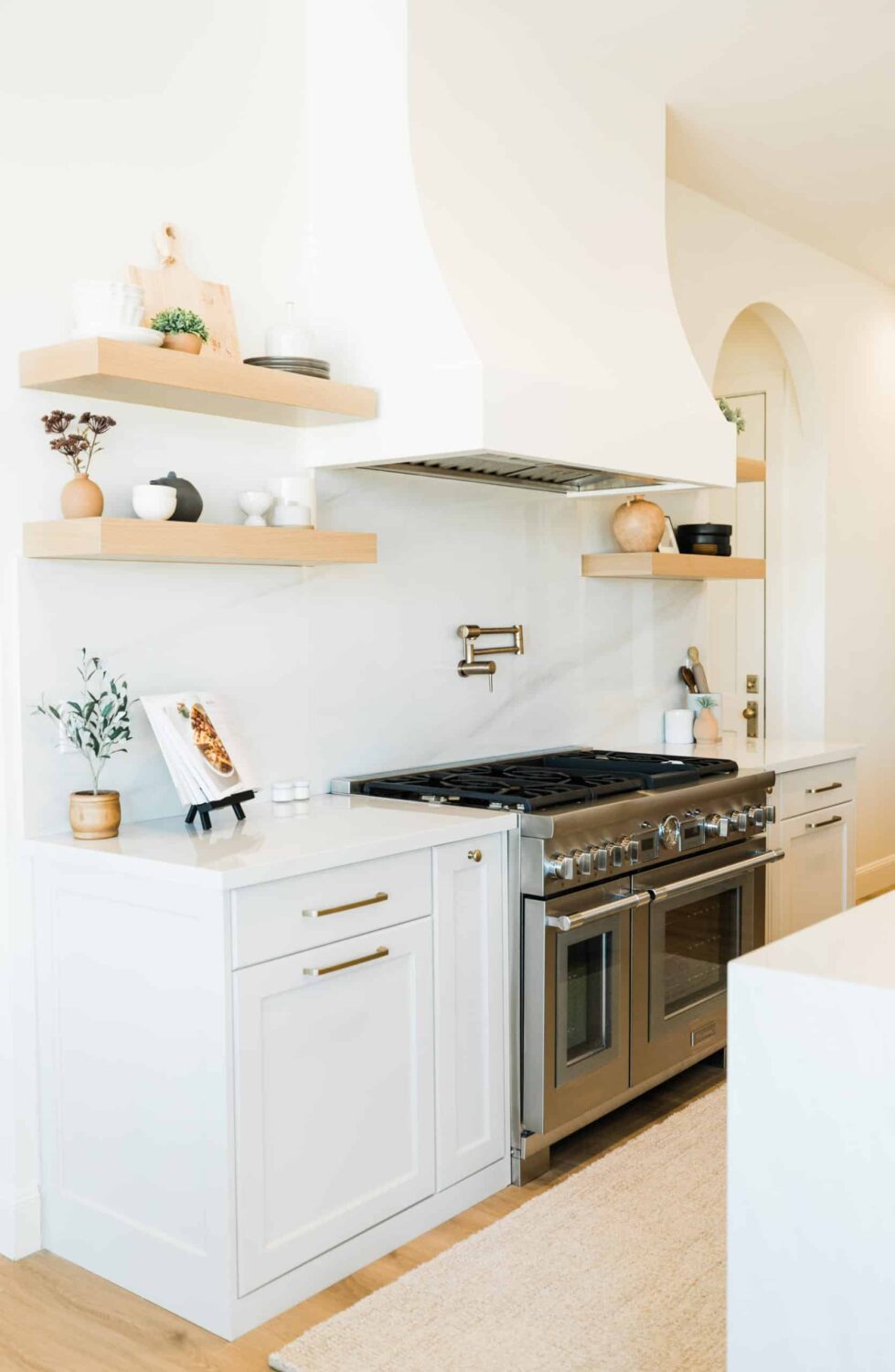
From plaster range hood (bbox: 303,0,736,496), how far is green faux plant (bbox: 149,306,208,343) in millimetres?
525

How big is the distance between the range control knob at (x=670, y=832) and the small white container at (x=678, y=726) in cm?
120

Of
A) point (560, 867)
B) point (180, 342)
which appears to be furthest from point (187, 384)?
point (560, 867)

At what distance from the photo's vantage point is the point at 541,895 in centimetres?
286

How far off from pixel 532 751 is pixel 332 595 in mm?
1005

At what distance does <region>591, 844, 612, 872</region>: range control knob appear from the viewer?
2.98 metres

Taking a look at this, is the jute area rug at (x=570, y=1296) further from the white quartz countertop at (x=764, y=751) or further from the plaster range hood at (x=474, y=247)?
the plaster range hood at (x=474, y=247)

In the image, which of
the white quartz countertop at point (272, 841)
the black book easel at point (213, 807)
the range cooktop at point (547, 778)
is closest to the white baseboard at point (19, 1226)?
the white quartz countertop at point (272, 841)

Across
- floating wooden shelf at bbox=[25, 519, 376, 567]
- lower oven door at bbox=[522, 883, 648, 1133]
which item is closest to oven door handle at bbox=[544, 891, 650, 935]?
lower oven door at bbox=[522, 883, 648, 1133]

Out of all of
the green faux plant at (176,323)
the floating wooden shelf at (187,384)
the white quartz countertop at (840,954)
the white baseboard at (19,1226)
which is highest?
the green faux plant at (176,323)

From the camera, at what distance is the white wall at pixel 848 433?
4.82 m

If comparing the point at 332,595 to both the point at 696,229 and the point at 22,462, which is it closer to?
the point at 22,462

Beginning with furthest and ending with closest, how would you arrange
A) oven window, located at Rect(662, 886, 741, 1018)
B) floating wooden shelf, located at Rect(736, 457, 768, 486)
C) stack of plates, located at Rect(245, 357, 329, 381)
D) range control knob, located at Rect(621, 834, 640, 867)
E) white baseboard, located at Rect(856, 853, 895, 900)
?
1. white baseboard, located at Rect(856, 853, 895, 900)
2. floating wooden shelf, located at Rect(736, 457, 768, 486)
3. oven window, located at Rect(662, 886, 741, 1018)
4. range control knob, located at Rect(621, 834, 640, 867)
5. stack of plates, located at Rect(245, 357, 329, 381)

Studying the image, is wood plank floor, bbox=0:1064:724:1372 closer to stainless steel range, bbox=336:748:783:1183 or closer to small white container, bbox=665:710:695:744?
stainless steel range, bbox=336:748:783:1183

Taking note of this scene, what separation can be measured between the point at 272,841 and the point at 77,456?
34.4 inches
